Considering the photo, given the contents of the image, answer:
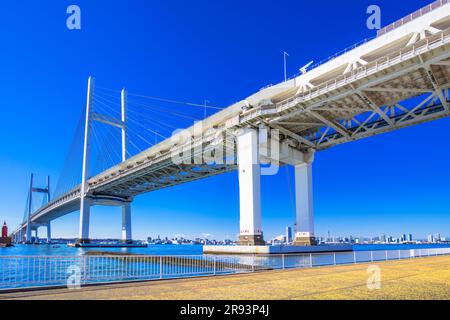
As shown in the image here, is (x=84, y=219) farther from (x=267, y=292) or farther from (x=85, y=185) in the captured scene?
(x=267, y=292)

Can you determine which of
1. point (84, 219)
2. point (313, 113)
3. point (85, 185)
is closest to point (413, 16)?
point (313, 113)

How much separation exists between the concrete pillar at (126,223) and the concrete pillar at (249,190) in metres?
54.9

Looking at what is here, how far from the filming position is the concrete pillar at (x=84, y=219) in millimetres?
71812

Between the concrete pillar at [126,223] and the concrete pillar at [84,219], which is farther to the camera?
the concrete pillar at [126,223]

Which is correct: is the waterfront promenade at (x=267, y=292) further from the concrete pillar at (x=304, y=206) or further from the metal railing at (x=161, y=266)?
the concrete pillar at (x=304, y=206)

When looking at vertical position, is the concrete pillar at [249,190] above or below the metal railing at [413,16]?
below

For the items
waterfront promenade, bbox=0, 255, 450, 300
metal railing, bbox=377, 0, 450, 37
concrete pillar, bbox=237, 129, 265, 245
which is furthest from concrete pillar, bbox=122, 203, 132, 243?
waterfront promenade, bbox=0, 255, 450, 300

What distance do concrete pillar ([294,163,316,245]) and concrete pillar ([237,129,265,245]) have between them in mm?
8009

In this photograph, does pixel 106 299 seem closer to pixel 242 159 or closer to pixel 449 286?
pixel 449 286

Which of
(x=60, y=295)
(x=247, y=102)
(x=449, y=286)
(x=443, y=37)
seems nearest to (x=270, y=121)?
(x=247, y=102)

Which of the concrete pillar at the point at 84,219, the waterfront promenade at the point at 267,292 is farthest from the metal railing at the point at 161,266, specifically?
the concrete pillar at the point at 84,219

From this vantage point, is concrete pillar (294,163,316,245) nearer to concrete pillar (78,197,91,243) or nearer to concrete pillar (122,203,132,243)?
concrete pillar (78,197,91,243)

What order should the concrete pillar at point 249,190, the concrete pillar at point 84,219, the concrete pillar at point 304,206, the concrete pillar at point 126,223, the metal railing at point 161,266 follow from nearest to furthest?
the metal railing at point 161,266, the concrete pillar at point 249,190, the concrete pillar at point 304,206, the concrete pillar at point 84,219, the concrete pillar at point 126,223

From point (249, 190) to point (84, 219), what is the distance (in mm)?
49363
